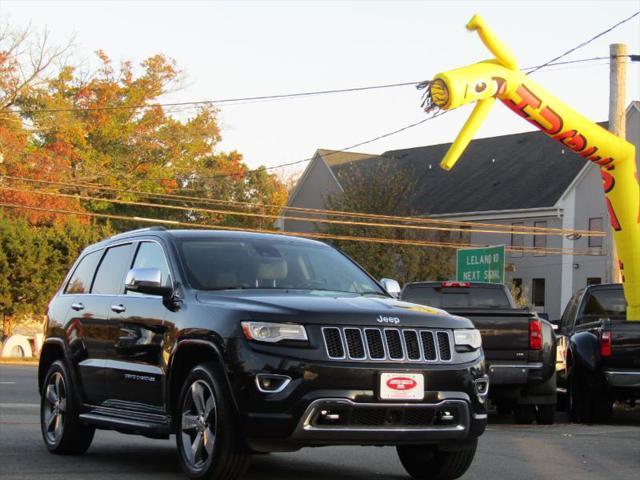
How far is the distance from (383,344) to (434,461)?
1.44 meters

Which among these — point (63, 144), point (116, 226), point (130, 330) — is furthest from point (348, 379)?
point (116, 226)

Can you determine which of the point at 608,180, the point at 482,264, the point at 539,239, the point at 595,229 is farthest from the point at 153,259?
the point at 539,239

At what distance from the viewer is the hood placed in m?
7.53

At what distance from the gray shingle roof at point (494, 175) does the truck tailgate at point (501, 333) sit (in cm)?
4150

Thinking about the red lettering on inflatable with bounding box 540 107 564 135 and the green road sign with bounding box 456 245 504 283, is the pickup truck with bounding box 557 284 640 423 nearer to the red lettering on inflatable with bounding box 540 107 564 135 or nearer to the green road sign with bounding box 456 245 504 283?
the red lettering on inflatable with bounding box 540 107 564 135

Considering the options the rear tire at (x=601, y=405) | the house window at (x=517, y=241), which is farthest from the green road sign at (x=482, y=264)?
the rear tire at (x=601, y=405)

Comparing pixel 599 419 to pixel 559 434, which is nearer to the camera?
pixel 559 434

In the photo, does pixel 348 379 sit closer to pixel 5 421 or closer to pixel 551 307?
pixel 5 421

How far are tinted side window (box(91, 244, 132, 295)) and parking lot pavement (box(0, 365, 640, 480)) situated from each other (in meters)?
1.36

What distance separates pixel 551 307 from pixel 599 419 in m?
42.4

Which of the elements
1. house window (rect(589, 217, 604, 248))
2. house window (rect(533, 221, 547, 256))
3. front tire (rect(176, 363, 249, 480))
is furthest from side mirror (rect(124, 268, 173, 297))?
house window (rect(533, 221, 547, 256))

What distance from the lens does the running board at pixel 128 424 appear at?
8391 mm

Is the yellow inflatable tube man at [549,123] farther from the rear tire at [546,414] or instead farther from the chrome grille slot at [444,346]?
the chrome grille slot at [444,346]

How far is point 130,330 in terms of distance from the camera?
350 inches
